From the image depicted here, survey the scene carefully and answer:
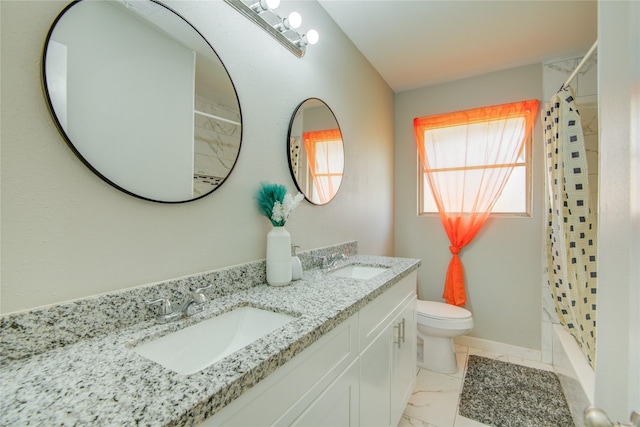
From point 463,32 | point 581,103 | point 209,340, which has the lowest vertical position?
point 209,340

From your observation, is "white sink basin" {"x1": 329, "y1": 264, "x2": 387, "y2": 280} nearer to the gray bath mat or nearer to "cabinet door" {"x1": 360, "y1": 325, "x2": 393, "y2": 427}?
"cabinet door" {"x1": 360, "y1": 325, "x2": 393, "y2": 427}

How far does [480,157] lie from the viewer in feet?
8.12

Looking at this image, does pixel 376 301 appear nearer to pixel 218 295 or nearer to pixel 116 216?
pixel 218 295

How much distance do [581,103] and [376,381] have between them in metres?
2.47

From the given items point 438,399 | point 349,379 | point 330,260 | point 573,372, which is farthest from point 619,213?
point 438,399

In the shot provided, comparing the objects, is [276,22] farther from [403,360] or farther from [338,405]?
[403,360]

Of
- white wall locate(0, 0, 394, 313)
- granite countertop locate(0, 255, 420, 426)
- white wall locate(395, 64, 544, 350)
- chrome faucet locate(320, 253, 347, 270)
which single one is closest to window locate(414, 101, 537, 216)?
white wall locate(395, 64, 544, 350)

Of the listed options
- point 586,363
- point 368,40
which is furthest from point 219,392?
point 368,40

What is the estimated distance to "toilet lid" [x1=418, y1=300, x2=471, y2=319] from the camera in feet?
6.80

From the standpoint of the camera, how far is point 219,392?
1.64ft

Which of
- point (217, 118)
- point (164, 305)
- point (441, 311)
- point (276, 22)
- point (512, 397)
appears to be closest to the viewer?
point (164, 305)

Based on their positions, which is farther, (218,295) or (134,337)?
(218,295)

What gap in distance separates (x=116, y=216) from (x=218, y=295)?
0.44m

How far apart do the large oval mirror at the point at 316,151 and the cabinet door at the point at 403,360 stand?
2.72 feet
